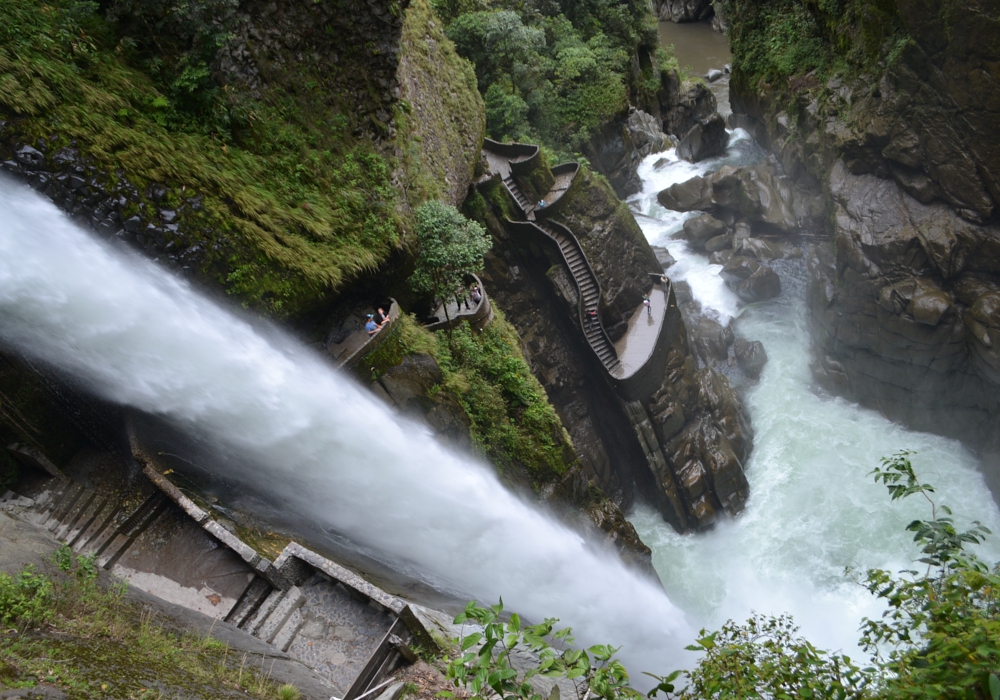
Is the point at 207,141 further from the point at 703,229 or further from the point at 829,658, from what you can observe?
the point at 703,229

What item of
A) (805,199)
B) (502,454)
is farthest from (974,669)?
(805,199)

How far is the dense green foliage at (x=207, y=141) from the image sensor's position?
9219mm

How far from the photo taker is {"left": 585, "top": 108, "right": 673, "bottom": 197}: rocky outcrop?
29.0 m

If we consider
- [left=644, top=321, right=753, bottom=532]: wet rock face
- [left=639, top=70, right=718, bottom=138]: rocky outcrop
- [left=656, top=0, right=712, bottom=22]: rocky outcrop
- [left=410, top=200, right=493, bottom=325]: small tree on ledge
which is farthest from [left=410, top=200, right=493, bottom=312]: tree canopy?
[left=656, top=0, right=712, bottom=22]: rocky outcrop

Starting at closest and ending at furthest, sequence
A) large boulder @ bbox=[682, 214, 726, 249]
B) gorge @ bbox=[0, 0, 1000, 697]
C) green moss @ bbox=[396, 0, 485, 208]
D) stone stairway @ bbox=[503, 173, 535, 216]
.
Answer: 1. gorge @ bbox=[0, 0, 1000, 697]
2. green moss @ bbox=[396, 0, 485, 208]
3. stone stairway @ bbox=[503, 173, 535, 216]
4. large boulder @ bbox=[682, 214, 726, 249]

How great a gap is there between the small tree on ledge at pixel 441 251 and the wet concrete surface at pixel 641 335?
8.48 meters

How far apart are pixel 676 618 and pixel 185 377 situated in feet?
48.1

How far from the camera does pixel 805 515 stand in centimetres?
2053

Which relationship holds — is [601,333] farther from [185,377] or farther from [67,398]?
[67,398]

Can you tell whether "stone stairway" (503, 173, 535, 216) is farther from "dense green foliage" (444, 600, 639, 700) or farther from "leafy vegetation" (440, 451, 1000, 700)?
"dense green foliage" (444, 600, 639, 700)

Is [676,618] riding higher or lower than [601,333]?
lower

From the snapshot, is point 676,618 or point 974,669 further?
point 676,618

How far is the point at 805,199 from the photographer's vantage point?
86.9 ft

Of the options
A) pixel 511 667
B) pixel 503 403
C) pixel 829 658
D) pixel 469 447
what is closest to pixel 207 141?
pixel 469 447
